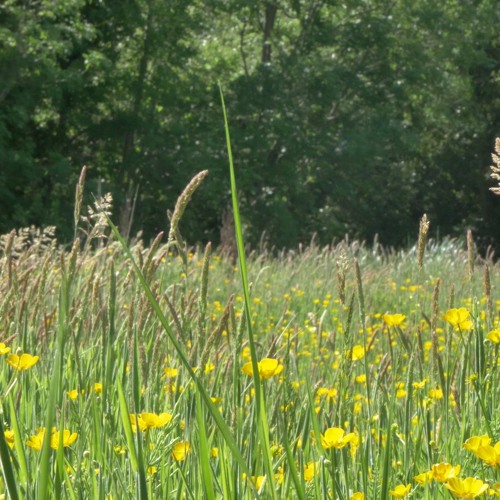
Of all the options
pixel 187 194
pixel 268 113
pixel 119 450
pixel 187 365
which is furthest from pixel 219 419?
pixel 268 113

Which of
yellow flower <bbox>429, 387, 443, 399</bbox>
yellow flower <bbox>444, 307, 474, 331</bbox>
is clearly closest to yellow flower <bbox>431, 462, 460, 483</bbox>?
yellow flower <bbox>444, 307, 474, 331</bbox>

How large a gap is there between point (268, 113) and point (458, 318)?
21.2 m

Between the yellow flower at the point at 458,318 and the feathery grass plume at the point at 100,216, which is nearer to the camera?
the feathery grass plume at the point at 100,216

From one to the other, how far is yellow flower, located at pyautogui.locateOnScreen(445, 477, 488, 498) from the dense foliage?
56.0ft

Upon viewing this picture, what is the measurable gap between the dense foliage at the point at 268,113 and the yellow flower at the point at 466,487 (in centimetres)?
1705

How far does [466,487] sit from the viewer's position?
146cm

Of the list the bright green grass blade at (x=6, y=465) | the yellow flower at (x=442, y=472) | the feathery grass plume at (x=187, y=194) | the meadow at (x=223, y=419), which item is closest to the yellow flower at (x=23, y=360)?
the meadow at (x=223, y=419)

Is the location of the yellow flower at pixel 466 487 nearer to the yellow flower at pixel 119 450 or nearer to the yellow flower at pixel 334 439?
the yellow flower at pixel 334 439

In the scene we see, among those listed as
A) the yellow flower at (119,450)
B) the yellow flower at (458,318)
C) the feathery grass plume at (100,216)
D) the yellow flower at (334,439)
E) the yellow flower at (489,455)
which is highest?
the feathery grass plume at (100,216)

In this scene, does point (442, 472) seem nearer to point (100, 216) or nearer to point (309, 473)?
point (309, 473)

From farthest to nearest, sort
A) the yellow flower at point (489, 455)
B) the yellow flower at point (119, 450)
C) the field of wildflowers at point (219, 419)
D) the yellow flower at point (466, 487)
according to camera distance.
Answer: the yellow flower at point (119, 450) → the field of wildflowers at point (219, 419) → the yellow flower at point (489, 455) → the yellow flower at point (466, 487)

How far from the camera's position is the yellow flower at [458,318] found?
2.19 m

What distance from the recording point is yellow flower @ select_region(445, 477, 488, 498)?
1433mm

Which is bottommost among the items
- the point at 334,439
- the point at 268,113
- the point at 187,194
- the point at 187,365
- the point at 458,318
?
the point at 334,439
